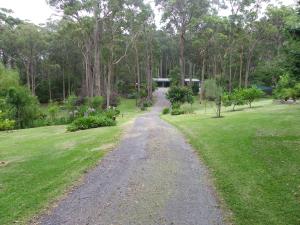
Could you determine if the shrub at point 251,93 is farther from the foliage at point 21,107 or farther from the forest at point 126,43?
the foliage at point 21,107

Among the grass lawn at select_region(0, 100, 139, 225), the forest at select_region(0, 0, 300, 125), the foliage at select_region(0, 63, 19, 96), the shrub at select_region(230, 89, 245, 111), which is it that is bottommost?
the grass lawn at select_region(0, 100, 139, 225)

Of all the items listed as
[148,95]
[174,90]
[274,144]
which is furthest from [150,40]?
[274,144]

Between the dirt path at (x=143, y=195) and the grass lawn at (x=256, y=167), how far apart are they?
533mm

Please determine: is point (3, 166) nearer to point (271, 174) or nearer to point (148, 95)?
point (271, 174)

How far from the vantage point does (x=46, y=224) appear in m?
6.04

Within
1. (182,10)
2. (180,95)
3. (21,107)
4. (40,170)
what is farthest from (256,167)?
(182,10)

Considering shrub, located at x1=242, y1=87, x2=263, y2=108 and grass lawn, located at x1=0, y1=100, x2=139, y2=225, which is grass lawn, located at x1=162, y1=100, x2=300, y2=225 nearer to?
grass lawn, located at x1=0, y1=100, x2=139, y2=225

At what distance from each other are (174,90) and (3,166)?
29.6m

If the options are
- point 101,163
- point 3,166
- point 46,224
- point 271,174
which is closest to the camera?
point 46,224

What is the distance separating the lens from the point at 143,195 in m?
7.27

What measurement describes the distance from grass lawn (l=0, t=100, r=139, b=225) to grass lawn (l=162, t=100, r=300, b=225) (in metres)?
3.93

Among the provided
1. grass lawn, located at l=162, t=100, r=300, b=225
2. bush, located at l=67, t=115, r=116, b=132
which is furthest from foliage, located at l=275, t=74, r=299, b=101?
bush, located at l=67, t=115, r=116, b=132

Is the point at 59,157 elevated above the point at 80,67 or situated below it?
below

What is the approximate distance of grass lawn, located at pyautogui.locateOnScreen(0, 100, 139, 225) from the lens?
700 cm
